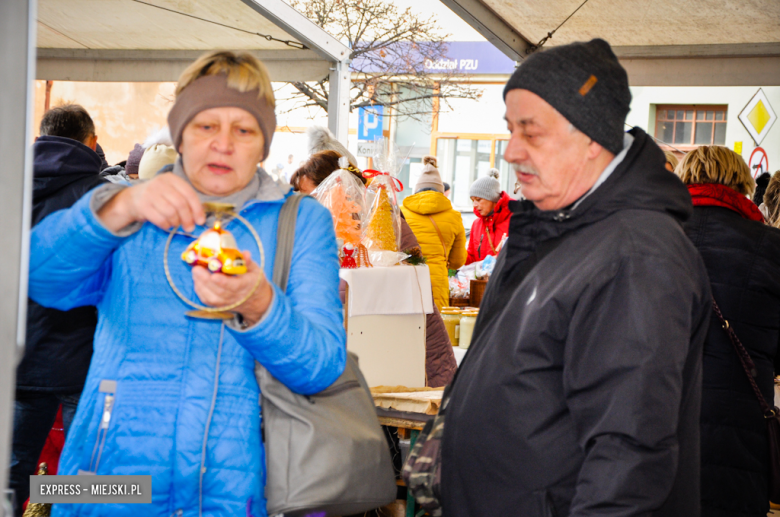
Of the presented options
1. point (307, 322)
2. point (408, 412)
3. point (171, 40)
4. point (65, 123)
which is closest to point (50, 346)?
point (65, 123)

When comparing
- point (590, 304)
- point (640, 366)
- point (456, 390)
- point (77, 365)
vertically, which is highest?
point (590, 304)

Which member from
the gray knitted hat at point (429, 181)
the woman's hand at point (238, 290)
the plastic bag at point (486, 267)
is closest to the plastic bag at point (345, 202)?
the woman's hand at point (238, 290)

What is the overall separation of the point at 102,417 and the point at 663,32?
215 inches

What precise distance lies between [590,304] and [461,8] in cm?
446

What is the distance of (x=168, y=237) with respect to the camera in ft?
4.03

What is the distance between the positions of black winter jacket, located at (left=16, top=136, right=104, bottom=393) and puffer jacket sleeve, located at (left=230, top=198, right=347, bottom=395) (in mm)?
1567

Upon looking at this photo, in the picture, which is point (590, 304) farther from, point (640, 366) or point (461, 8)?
point (461, 8)

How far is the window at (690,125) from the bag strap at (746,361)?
1313 centimetres

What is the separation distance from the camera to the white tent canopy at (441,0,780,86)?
497 cm

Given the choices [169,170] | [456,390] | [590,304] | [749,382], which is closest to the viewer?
[590,304]

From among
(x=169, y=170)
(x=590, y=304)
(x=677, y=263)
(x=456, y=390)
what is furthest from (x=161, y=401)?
(x=677, y=263)

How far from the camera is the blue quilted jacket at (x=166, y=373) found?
45.8 inches

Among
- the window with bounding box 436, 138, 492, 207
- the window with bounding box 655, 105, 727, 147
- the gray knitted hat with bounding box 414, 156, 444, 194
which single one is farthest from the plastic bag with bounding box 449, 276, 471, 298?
the window with bounding box 436, 138, 492, 207

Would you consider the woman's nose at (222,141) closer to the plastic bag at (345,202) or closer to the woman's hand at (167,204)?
the woman's hand at (167,204)
